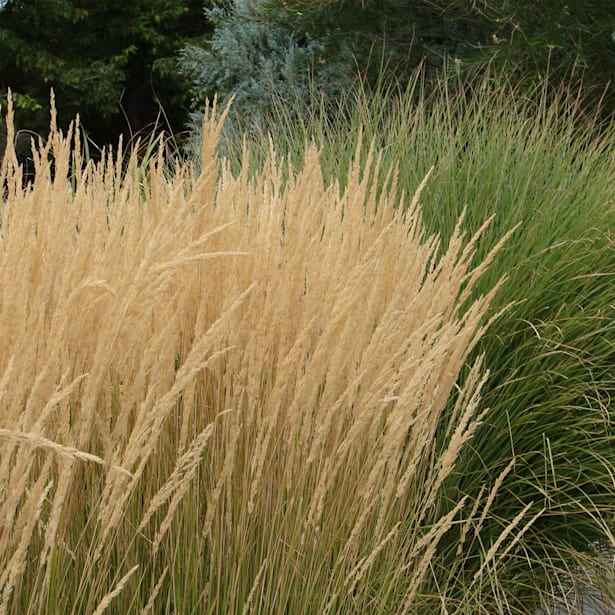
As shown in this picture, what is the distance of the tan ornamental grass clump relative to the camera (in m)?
1.47

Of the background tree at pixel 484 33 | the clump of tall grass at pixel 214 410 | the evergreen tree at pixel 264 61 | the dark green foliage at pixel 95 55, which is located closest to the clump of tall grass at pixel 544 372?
the clump of tall grass at pixel 214 410

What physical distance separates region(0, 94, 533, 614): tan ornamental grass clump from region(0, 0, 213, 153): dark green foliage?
14.4m

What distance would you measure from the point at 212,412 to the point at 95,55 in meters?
17.2

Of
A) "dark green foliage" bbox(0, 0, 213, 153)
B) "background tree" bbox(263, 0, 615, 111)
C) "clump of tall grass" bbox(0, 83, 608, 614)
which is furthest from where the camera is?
"dark green foliage" bbox(0, 0, 213, 153)

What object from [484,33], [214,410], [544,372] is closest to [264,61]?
[484,33]

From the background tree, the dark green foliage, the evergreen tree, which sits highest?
the background tree

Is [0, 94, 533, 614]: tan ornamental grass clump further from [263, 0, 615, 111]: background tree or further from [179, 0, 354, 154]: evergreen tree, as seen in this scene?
[179, 0, 354, 154]: evergreen tree

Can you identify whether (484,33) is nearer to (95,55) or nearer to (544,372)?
(544,372)

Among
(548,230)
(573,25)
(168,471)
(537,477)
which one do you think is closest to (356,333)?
(168,471)

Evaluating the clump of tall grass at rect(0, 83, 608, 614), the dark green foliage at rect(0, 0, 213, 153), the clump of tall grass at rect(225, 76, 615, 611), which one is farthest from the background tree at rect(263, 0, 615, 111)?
the dark green foliage at rect(0, 0, 213, 153)

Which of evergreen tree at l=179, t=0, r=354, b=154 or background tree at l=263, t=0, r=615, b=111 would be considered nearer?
background tree at l=263, t=0, r=615, b=111

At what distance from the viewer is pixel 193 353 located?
4.34ft

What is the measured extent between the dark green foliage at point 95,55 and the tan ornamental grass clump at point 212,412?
47.1 ft

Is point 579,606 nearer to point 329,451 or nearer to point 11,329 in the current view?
point 329,451
